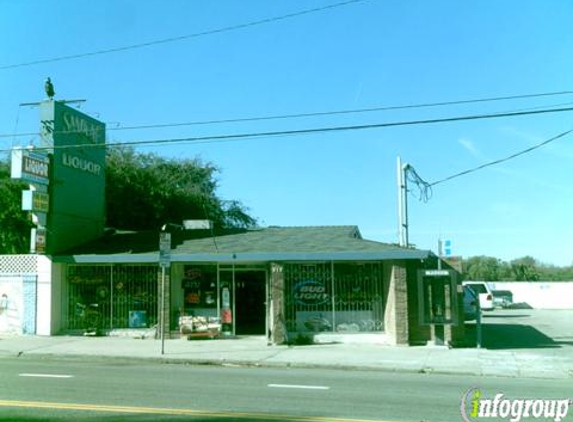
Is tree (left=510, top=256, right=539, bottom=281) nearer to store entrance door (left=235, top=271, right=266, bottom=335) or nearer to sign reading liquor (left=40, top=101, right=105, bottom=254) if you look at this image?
store entrance door (left=235, top=271, right=266, bottom=335)

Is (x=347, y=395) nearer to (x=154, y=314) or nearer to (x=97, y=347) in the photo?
(x=97, y=347)

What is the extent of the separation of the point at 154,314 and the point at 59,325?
329 centimetres

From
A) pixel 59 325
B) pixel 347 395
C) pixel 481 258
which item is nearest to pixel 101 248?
pixel 59 325

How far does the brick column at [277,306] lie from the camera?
20062mm

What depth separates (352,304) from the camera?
20.6 metres

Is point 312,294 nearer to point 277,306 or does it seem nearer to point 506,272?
point 277,306

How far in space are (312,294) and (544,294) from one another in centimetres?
3520

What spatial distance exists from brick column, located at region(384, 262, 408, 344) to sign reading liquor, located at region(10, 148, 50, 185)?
11433 mm

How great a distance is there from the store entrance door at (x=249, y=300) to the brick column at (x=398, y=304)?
4.44m

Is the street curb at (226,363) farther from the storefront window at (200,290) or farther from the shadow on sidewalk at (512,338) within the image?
the shadow on sidewalk at (512,338)

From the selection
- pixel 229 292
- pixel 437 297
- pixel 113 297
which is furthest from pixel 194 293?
pixel 437 297

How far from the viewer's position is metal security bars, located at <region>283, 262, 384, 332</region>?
20578 millimetres

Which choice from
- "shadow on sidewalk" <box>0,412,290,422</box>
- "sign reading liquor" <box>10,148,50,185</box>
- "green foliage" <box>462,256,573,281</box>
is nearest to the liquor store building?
"sign reading liquor" <box>10,148,50,185</box>

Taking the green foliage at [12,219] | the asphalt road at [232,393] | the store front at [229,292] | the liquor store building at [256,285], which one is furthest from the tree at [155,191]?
the asphalt road at [232,393]
